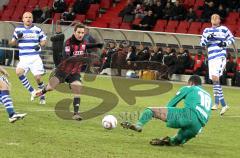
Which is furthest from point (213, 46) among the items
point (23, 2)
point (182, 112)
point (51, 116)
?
point (23, 2)

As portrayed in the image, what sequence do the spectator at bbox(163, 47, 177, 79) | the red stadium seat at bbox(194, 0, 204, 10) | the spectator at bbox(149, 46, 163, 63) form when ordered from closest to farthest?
1. the spectator at bbox(163, 47, 177, 79)
2. the spectator at bbox(149, 46, 163, 63)
3. the red stadium seat at bbox(194, 0, 204, 10)

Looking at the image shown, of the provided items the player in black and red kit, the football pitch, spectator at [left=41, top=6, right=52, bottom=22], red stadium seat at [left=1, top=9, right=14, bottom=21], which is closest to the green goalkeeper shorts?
the football pitch

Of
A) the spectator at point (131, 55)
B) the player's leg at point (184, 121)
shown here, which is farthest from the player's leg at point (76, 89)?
the spectator at point (131, 55)

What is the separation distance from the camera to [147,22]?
3100 centimetres

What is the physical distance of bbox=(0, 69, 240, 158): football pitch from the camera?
359 inches

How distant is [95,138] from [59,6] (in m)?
25.6

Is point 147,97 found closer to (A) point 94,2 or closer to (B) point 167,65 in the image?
(B) point 167,65

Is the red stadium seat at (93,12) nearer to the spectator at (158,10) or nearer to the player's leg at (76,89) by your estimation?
the spectator at (158,10)

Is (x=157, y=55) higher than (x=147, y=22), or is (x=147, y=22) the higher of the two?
(x=147, y=22)

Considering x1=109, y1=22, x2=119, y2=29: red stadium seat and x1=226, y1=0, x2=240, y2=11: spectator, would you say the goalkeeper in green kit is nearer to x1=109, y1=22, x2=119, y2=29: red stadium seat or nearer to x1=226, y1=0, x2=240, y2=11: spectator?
x1=226, y1=0, x2=240, y2=11: spectator

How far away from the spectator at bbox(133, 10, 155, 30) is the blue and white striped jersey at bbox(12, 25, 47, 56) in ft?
48.6

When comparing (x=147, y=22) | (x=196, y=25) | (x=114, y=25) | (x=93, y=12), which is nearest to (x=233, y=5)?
(x=196, y=25)

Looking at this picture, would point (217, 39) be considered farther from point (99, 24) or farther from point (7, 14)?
point (7, 14)

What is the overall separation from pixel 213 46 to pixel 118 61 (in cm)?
1293
